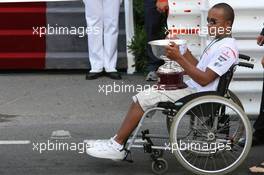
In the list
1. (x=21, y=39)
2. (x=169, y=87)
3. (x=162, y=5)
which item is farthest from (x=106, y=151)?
(x=21, y=39)

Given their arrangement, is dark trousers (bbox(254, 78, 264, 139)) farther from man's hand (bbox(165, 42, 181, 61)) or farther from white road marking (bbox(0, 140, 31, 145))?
white road marking (bbox(0, 140, 31, 145))

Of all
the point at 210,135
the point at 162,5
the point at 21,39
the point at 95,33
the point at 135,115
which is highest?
the point at 162,5

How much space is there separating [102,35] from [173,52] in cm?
318

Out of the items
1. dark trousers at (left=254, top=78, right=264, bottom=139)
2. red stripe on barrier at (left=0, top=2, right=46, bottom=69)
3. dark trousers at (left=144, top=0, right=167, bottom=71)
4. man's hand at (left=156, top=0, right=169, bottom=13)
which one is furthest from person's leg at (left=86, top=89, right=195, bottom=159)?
red stripe on barrier at (left=0, top=2, right=46, bottom=69)

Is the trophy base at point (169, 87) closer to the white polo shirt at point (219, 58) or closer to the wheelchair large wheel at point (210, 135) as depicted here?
the white polo shirt at point (219, 58)

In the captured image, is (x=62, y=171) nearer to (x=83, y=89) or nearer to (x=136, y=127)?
(x=136, y=127)

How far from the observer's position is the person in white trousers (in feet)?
25.4

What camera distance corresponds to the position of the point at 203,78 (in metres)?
4.88

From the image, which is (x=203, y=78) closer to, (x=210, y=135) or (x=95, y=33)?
(x=210, y=135)

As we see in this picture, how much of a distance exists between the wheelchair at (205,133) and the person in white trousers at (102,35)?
9.13ft

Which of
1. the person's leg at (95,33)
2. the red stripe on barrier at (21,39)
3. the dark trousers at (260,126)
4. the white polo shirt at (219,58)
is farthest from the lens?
the red stripe on barrier at (21,39)

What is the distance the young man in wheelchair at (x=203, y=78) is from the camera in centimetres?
489

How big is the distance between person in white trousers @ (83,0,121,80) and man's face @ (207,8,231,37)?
285cm

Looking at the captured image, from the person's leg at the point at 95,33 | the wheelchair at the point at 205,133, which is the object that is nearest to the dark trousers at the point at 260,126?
the wheelchair at the point at 205,133
